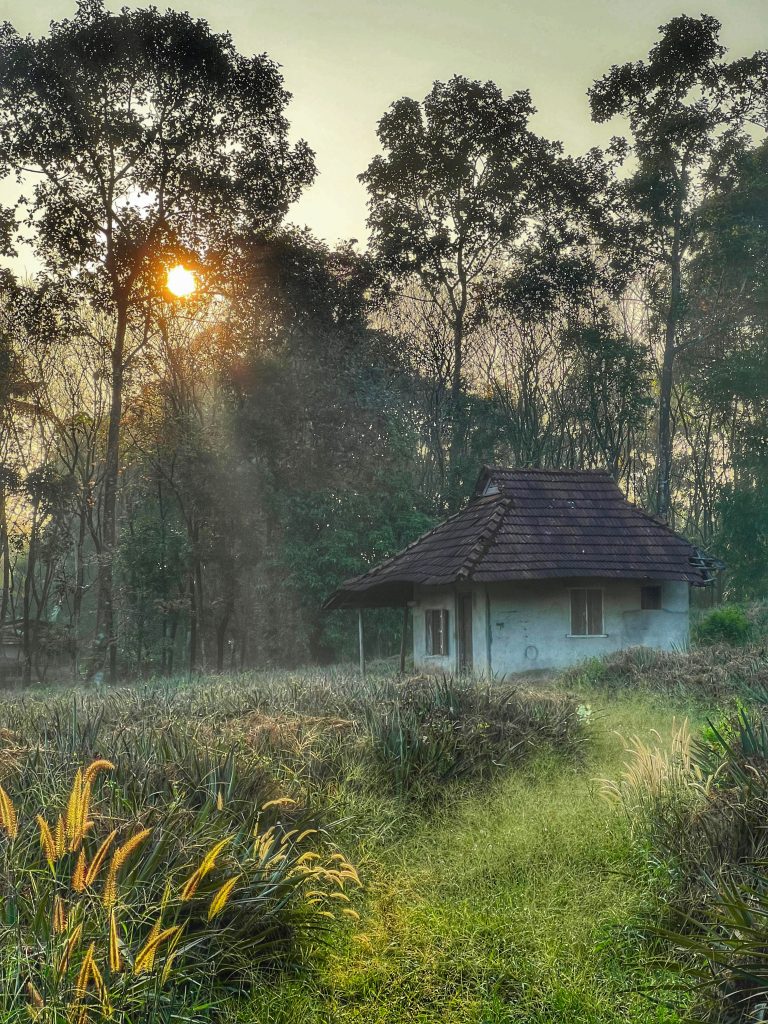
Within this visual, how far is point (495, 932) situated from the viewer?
5461 millimetres

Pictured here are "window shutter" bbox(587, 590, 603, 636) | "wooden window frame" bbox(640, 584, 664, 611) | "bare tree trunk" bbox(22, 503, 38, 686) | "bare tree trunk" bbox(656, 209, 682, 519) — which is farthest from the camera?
"bare tree trunk" bbox(656, 209, 682, 519)

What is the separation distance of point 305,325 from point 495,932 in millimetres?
27306

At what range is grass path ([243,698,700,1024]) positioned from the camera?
4602mm

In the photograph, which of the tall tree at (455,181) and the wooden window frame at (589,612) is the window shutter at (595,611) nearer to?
the wooden window frame at (589,612)

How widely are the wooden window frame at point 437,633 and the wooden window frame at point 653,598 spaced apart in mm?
4792

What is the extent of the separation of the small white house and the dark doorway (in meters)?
0.03

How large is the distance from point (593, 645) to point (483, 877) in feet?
53.7

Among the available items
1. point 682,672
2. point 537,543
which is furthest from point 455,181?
point 682,672

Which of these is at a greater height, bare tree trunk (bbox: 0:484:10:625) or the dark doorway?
bare tree trunk (bbox: 0:484:10:625)

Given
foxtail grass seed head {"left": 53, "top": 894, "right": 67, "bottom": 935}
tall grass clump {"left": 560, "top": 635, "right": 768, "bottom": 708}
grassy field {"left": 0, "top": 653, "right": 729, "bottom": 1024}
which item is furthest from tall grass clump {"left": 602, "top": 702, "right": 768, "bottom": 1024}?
tall grass clump {"left": 560, "top": 635, "right": 768, "bottom": 708}

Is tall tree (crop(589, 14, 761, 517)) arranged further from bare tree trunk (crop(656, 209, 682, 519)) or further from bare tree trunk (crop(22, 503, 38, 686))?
bare tree trunk (crop(22, 503, 38, 686))

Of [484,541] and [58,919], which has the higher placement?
[484,541]

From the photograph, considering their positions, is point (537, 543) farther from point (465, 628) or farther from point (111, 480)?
point (111, 480)

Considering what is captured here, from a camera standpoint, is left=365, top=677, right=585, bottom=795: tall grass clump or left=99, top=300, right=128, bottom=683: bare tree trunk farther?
left=99, top=300, right=128, bottom=683: bare tree trunk
